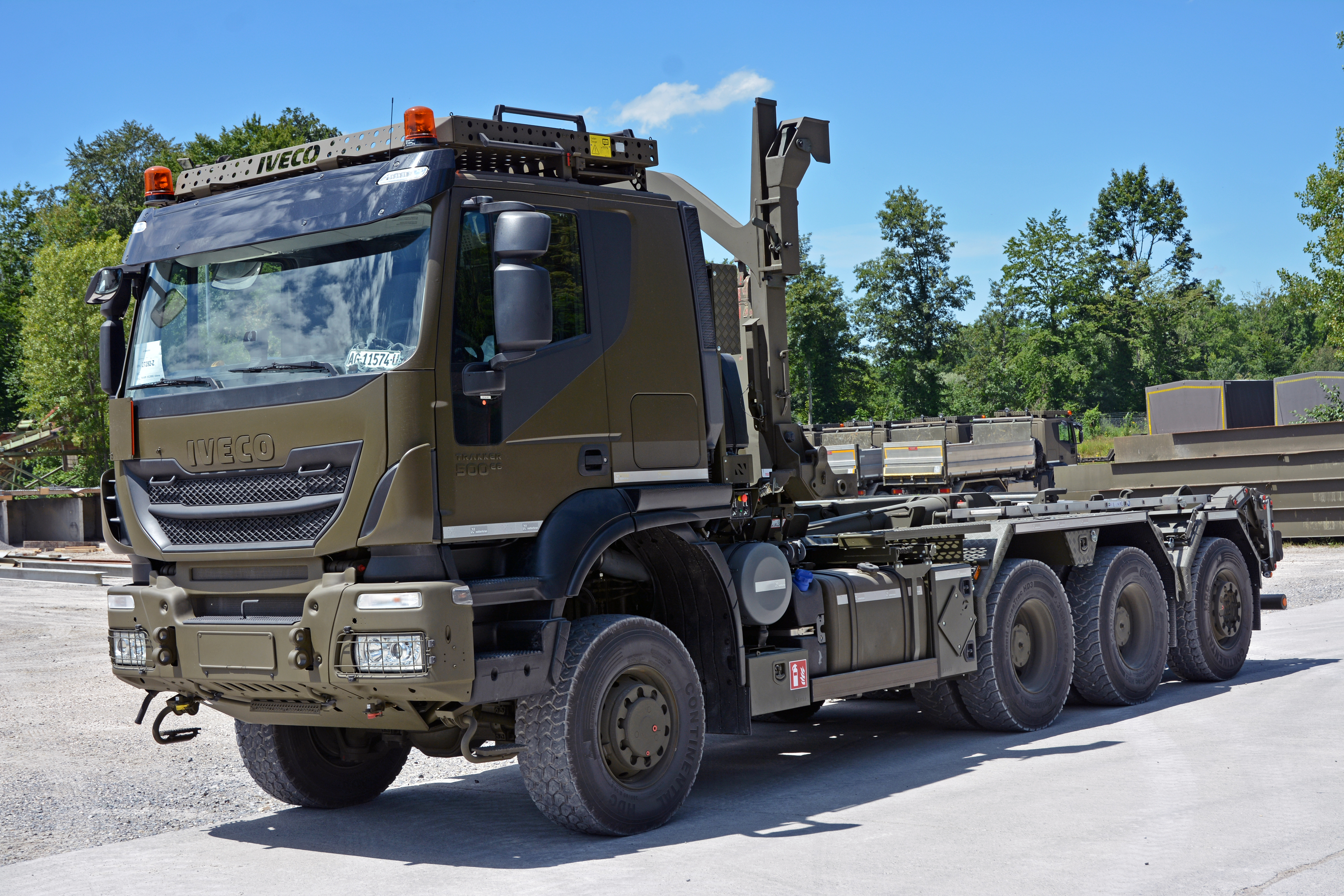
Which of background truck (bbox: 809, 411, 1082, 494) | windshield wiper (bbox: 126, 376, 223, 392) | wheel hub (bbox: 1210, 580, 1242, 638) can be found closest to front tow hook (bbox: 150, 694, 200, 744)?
windshield wiper (bbox: 126, 376, 223, 392)

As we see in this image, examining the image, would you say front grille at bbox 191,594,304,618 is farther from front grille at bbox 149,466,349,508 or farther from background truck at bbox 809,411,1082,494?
background truck at bbox 809,411,1082,494

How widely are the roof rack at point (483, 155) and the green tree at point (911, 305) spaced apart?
72.6 m

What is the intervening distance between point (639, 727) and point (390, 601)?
1.53 meters

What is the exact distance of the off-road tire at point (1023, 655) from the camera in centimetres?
884

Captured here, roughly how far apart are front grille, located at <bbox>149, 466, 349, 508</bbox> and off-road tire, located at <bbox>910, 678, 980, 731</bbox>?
4837 mm

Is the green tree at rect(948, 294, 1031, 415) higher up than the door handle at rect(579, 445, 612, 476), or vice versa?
the green tree at rect(948, 294, 1031, 415)

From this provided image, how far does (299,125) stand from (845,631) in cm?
5283

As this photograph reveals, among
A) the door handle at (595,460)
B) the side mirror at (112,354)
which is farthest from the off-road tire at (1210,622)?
the side mirror at (112,354)

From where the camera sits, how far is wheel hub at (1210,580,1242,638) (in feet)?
37.1

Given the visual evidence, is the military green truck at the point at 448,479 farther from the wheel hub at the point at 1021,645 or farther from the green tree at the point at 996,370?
the green tree at the point at 996,370

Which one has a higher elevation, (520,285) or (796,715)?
(520,285)

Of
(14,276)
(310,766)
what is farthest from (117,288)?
(14,276)

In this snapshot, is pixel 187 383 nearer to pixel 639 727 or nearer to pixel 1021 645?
pixel 639 727

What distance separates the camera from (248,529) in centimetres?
589
